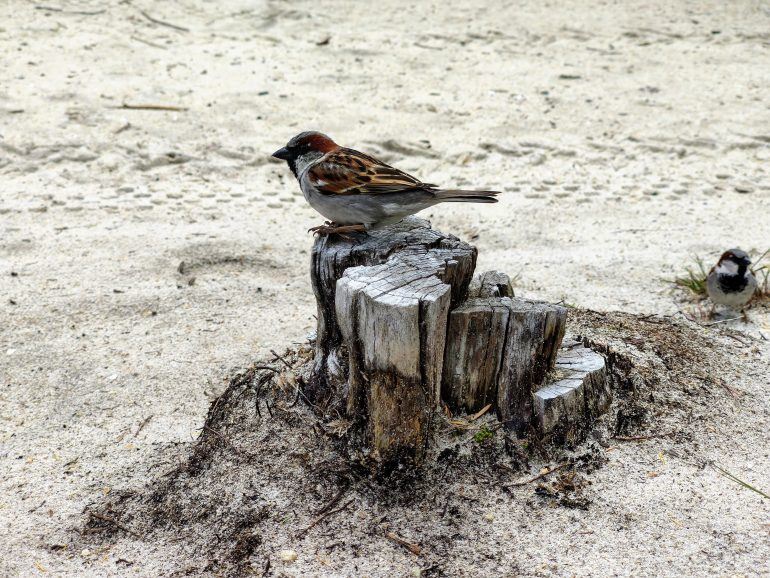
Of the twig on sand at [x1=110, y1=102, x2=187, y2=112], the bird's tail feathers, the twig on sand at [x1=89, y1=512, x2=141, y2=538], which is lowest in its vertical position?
the twig on sand at [x1=89, y1=512, x2=141, y2=538]

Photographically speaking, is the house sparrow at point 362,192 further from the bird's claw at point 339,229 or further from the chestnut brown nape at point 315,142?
the chestnut brown nape at point 315,142

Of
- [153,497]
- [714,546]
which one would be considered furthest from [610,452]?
[153,497]

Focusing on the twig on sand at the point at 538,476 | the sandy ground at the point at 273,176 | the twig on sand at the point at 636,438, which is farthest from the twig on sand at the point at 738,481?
the twig on sand at the point at 538,476

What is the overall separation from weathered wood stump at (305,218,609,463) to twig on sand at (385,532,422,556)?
0.97ft

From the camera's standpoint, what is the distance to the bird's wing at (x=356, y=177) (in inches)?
131

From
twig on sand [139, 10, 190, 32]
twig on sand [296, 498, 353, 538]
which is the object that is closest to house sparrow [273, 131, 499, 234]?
twig on sand [296, 498, 353, 538]

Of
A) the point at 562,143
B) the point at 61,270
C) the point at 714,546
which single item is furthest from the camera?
the point at 562,143

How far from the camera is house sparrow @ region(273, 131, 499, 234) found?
333 centimetres

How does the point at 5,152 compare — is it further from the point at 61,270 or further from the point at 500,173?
the point at 500,173

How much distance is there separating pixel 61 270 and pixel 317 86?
328 centimetres

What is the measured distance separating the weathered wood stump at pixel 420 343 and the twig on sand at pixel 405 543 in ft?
0.97

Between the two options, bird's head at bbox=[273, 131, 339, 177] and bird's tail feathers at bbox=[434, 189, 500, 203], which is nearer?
bird's tail feathers at bbox=[434, 189, 500, 203]

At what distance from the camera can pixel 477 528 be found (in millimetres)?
3035

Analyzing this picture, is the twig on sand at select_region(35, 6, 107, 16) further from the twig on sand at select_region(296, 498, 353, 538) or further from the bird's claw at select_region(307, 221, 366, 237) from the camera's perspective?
the twig on sand at select_region(296, 498, 353, 538)
